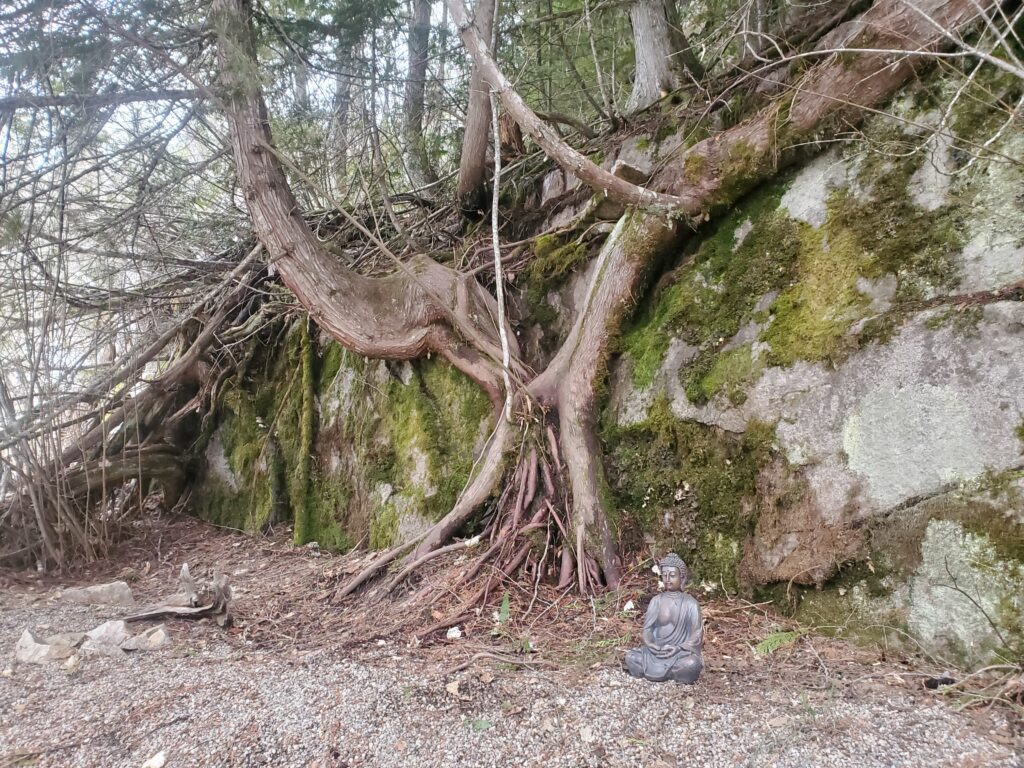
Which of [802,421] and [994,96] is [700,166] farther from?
[802,421]

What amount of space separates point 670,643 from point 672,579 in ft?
0.89

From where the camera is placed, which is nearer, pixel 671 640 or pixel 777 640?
pixel 671 640

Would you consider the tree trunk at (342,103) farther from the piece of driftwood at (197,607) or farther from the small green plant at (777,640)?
the small green plant at (777,640)

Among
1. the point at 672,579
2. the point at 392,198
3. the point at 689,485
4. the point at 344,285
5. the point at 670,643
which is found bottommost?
the point at 670,643

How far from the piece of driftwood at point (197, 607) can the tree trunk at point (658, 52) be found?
18.2 ft

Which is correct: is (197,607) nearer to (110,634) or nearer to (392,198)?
(110,634)

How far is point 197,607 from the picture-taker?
3.61 meters

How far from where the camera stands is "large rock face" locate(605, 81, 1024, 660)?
2.52m

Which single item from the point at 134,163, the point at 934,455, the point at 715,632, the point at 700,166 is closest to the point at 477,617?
the point at 715,632

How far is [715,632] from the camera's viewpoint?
2.91m

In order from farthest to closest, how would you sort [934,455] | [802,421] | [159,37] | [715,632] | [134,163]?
1. [134,163]
2. [159,37]
3. [802,421]
4. [715,632]
5. [934,455]

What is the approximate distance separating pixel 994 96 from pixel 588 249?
2821 millimetres

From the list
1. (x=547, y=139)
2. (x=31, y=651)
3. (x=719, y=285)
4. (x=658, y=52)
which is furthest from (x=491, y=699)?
(x=658, y=52)

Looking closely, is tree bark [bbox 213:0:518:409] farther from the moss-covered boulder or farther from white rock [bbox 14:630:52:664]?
white rock [bbox 14:630:52:664]
